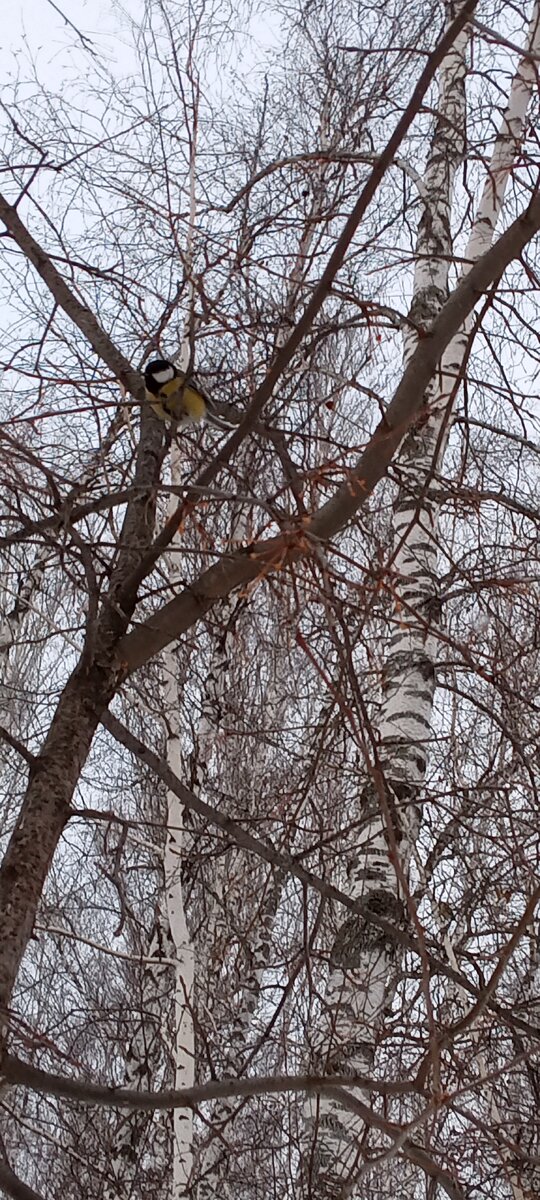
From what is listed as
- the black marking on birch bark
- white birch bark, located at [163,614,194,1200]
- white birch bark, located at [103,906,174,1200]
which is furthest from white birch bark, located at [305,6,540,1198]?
white birch bark, located at [103,906,174,1200]

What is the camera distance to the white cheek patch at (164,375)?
2.81 m

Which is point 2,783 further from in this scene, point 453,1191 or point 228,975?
point 453,1191

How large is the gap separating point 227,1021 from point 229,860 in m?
0.80

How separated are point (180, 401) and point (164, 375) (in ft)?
1.15

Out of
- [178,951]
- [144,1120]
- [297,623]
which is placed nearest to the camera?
[297,623]

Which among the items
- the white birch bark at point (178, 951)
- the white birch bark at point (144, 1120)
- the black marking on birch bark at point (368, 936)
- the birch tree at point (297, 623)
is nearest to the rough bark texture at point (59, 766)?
the birch tree at point (297, 623)

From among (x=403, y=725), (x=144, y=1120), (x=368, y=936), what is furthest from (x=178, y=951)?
(x=144, y=1120)

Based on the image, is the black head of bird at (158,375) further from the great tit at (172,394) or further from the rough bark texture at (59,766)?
the rough bark texture at (59,766)

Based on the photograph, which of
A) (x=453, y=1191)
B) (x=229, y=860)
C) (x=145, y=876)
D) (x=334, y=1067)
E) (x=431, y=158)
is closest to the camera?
(x=453, y=1191)

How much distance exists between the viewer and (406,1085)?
1525mm

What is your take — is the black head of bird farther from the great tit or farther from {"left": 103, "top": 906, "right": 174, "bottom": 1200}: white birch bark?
{"left": 103, "top": 906, "right": 174, "bottom": 1200}: white birch bark

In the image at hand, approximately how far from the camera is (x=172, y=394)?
2.60 m

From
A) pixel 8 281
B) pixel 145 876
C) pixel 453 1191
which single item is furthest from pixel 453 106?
pixel 145 876

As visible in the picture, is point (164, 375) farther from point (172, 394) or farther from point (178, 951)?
point (178, 951)
